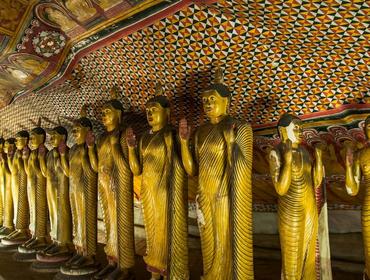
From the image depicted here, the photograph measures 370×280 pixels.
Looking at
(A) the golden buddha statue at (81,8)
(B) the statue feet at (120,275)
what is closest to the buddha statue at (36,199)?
(B) the statue feet at (120,275)

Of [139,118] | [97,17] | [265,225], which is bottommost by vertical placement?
[265,225]

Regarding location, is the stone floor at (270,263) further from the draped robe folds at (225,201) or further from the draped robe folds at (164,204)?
the draped robe folds at (225,201)

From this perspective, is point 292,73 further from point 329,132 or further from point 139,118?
point 139,118

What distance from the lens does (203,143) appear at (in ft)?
8.34

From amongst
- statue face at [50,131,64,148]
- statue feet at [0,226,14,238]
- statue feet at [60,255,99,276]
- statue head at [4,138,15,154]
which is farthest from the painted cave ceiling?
statue feet at [0,226,14,238]

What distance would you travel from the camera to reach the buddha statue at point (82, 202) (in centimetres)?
340

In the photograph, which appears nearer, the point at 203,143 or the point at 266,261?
the point at 203,143

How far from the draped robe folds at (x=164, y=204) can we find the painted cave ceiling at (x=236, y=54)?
0.83 m

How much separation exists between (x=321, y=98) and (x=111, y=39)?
204cm

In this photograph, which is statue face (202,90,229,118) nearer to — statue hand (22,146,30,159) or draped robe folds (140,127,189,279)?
draped robe folds (140,127,189,279)

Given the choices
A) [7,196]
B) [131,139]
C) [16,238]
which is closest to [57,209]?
[16,238]

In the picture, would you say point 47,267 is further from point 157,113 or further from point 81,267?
point 157,113

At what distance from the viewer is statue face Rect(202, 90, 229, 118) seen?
2.56 meters

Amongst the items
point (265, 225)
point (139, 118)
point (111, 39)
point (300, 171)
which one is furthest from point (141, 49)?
point (265, 225)
